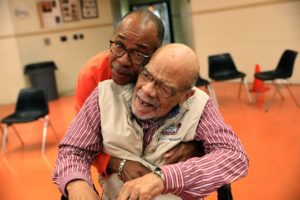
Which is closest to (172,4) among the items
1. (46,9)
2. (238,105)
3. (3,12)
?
(46,9)

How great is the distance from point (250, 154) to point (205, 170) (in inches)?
104

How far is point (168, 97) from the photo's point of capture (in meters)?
1.25

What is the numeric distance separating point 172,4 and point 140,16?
8.71 metres

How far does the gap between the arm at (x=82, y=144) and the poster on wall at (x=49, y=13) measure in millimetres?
7009

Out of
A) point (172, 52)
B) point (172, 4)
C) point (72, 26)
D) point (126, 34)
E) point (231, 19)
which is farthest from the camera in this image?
point (172, 4)

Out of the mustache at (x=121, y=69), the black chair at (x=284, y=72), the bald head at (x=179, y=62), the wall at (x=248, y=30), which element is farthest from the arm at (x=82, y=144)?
the wall at (x=248, y=30)

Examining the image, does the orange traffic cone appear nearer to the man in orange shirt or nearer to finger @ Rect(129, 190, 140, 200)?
the man in orange shirt

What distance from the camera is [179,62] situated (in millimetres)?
1179

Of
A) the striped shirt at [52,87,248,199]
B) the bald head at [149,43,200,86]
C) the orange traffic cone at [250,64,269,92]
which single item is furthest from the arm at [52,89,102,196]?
the orange traffic cone at [250,64,269,92]

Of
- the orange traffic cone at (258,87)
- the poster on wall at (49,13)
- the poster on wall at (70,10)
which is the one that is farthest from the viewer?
the poster on wall at (70,10)

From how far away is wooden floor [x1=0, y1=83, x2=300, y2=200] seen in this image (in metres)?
3.02

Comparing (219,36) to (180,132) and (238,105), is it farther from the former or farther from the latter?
(180,132)

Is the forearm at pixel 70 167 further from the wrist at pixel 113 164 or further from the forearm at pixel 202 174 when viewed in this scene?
the forearm at pixel 202 174

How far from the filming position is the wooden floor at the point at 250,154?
3.02 metres
